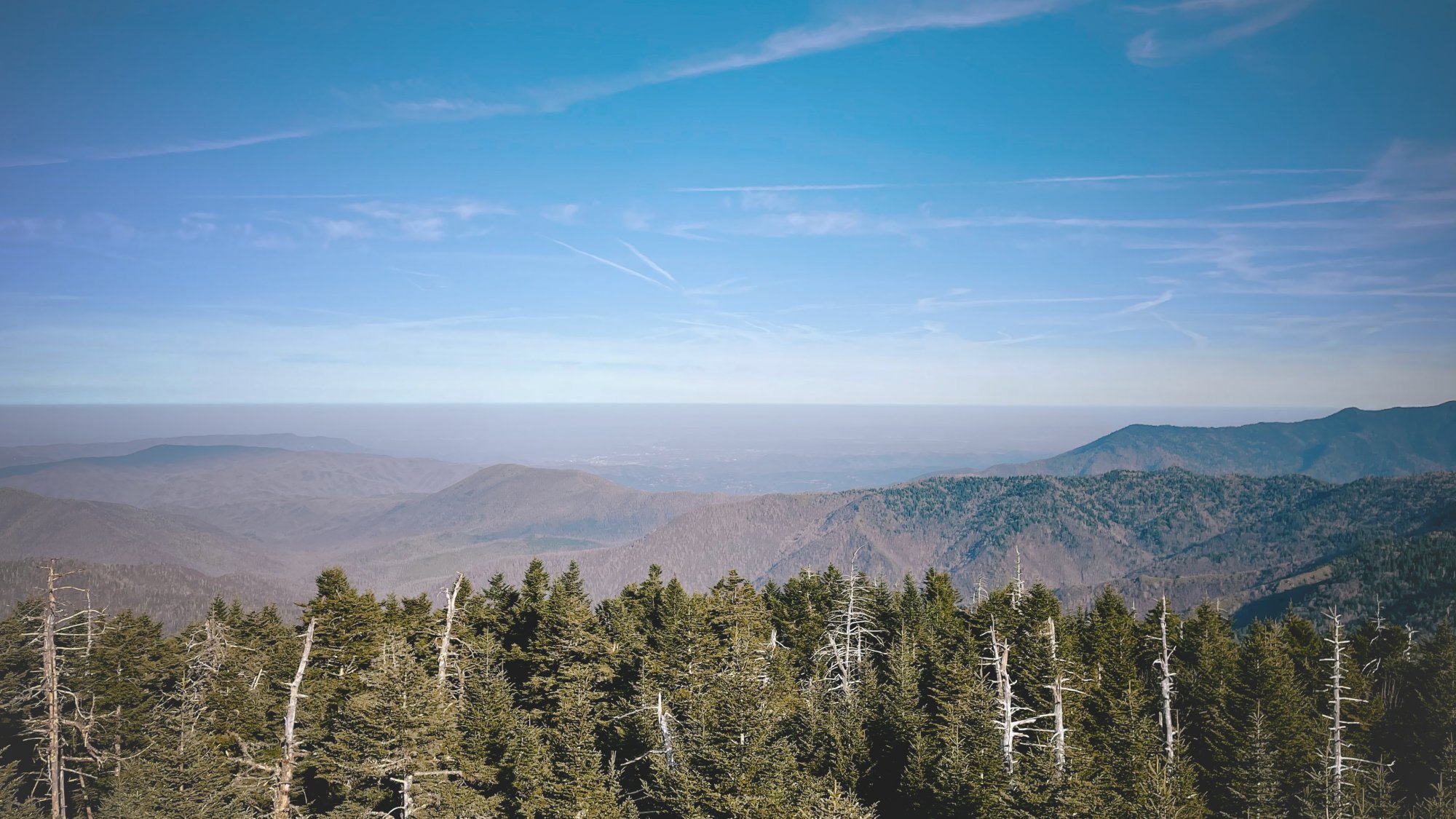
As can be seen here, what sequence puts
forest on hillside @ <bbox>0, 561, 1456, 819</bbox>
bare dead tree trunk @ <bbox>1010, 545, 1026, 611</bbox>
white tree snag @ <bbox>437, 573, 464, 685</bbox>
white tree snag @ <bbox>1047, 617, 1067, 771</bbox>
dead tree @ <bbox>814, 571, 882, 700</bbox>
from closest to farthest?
forest on hillside @ <bbox>0, 561, 1456, 819</bbox>, white tree snag @ <bbox>1047, 617, 1067, 771</bbox>, white tree snag @ <bbox>437, 573, 464, 685</bbox>, dead tree @ <bbox>814, 571, 882, 700</bbox>, bare dead tree trunk @ <bbox>1010, 545, 1026, 611</bbox>

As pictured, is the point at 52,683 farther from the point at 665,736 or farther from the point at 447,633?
the point at 665,736

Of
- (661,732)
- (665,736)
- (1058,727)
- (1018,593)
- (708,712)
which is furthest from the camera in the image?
(1018,593)

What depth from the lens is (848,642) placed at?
46375mm

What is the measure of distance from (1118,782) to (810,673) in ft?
69.7

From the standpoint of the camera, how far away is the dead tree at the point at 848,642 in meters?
46.0

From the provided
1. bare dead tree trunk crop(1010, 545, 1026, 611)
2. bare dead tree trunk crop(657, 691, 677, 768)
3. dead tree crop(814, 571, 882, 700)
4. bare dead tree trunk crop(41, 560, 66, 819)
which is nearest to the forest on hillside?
bare dead tree trunk crop(41, 560, 66, 819)

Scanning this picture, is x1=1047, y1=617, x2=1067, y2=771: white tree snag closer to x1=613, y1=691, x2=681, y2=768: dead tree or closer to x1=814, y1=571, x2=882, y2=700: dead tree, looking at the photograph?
x1=814, y1=571, x2=882, y2=700: dead tree

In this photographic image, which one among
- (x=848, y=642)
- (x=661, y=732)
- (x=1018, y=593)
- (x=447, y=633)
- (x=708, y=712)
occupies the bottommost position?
(x=848, y=642)

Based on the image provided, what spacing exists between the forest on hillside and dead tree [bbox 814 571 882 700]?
1.39 feet

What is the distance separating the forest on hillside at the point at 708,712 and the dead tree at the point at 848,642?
0.42m

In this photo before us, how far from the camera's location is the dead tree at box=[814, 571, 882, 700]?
151ft

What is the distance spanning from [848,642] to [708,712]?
23824 millimetres

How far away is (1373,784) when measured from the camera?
41406mm

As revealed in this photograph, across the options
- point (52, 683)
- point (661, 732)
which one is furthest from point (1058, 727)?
point (52, 683)
